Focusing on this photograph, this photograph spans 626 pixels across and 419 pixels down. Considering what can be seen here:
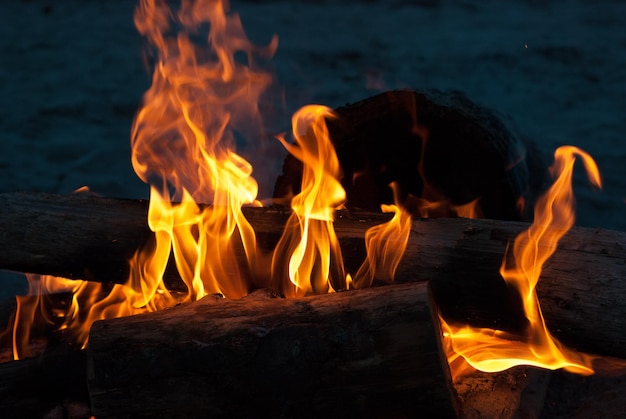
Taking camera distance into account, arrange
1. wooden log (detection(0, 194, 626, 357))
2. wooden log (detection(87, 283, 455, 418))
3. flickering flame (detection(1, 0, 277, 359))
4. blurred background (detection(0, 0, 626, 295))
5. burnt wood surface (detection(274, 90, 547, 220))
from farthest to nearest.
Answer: blurred background (detection(0, 0, 626, 295)) → burnt wood surface (detection(274, 90, 547, 220)) → flickering flame (detection(1, 0, 277, 359)) → wooden log (detection(0, 194, 626, 357)) → wooden log (detection(87, 283, 455, 418))

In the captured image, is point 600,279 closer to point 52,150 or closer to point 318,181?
point 318,181

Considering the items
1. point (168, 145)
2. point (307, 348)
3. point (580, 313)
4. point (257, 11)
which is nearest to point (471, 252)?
point (580, 313)

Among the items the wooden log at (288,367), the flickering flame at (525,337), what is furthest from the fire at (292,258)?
the wooden log at (288,367)

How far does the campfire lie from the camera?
2.33 m

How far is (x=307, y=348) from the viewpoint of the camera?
233 cm

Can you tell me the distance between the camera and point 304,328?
2367mm

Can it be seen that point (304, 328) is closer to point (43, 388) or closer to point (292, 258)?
point (292, 258)

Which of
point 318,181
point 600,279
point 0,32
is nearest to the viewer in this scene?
point 600,279

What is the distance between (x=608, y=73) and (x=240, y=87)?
10.4ft

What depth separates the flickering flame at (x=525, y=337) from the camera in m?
2.69

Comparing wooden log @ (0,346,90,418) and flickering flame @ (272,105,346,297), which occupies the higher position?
flickering flame @ (272,105,346,297)

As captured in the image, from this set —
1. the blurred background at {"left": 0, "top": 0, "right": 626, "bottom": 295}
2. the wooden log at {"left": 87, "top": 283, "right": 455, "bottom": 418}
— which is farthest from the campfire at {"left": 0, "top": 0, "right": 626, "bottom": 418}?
the blurred background at {"left": 0, "top": 0, "right": 626, "bottom": 295}

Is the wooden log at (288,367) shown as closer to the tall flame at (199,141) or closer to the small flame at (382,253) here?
the small flame at (382,253)

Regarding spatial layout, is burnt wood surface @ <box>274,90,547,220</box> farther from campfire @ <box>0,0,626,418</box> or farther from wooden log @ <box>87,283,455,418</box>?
wooden log @ <box>87,283,455,418</box>
